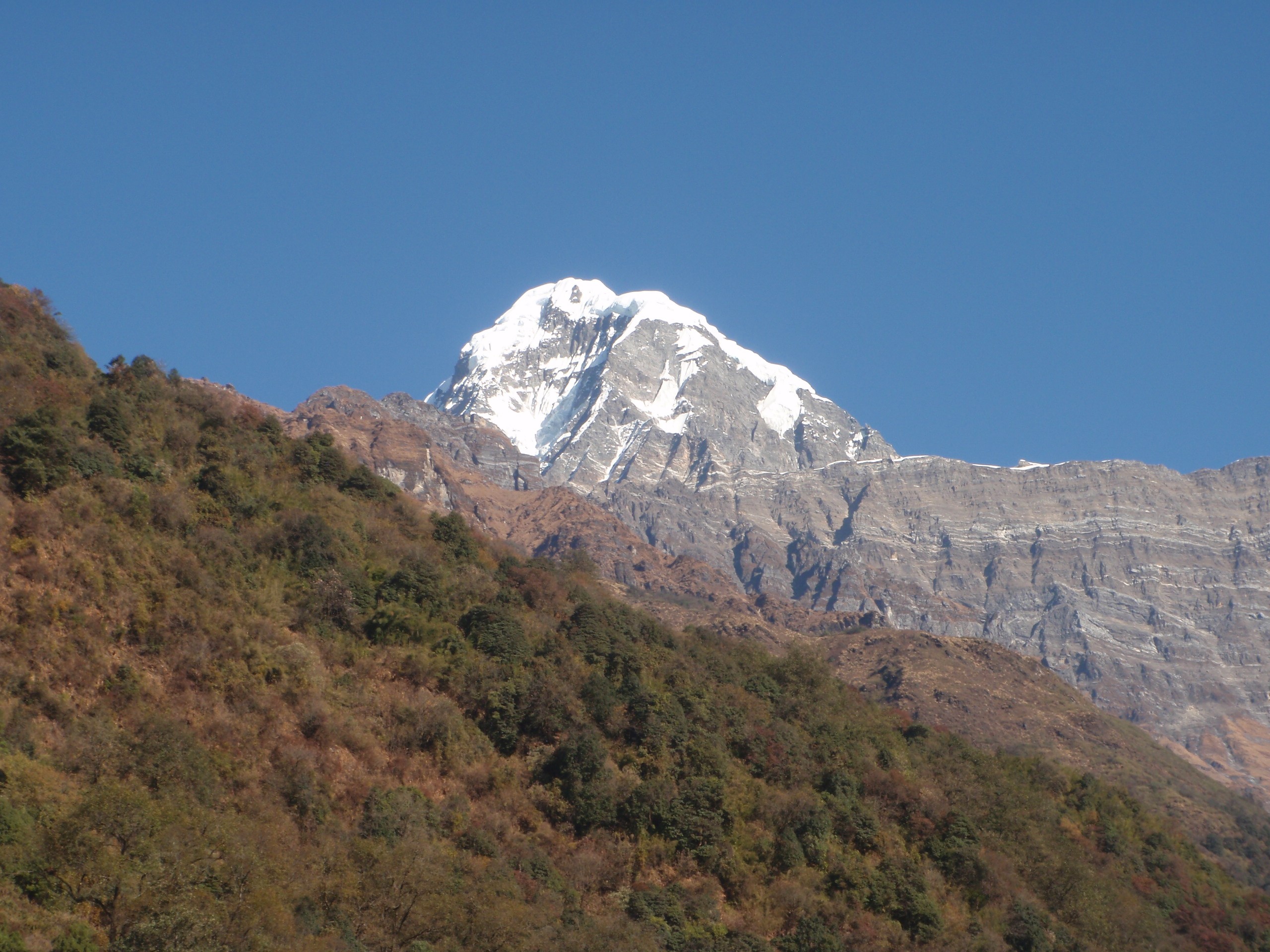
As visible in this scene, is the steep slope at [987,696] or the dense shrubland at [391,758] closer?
the dense shrubland at [391,758]

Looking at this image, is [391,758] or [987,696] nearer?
[391,758]

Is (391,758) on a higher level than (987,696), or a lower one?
lower

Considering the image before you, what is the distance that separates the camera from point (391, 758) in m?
55.2

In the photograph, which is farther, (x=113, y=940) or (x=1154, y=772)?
(x=1154, y=772)

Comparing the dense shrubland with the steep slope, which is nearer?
the dense shrubland

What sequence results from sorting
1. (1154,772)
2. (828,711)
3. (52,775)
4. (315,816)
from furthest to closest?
(1154,772), (828,711), (315,816), (52,775)

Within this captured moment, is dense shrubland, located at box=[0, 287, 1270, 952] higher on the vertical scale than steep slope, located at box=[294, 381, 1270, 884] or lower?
lower

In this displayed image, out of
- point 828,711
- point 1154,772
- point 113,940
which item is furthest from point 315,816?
point 1154,772

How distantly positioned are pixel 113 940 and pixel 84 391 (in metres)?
34.4

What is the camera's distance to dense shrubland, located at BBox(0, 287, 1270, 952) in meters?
40.4

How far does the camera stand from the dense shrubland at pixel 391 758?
40.4 m

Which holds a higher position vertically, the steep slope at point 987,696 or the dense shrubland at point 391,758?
the steep slope at point 987,696

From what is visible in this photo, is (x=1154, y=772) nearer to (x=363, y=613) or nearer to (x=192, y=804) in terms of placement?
(x=363, y=613)

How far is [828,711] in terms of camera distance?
255ft
